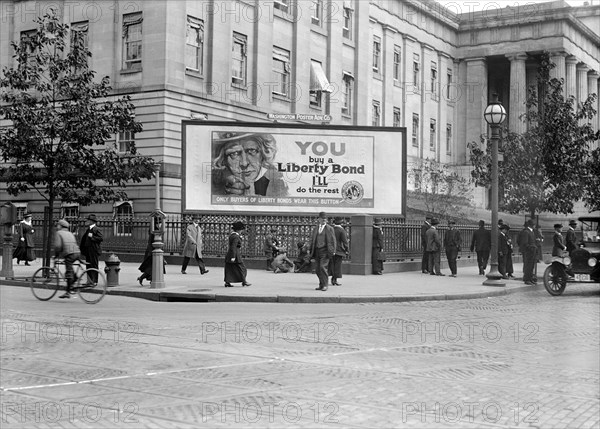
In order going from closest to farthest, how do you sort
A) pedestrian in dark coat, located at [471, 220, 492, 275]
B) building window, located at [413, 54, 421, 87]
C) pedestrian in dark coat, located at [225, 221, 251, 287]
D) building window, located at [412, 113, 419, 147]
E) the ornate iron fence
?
pedestrian in dark coat, located at [225, 221, 251, 287]
pedestrian in dark coat, located at [471, 220, 492, 275]
the ornate iron fence
building window, located at [412, 113, 419, 147]
building window, located at [413, 54, 421, 87]

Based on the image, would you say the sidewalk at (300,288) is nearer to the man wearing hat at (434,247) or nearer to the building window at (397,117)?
the man wearing hat at (434,247)

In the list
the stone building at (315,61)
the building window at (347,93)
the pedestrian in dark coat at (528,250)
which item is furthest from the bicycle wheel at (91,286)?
the building window at (347,93)

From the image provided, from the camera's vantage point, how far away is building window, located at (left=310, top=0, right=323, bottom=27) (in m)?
50.7

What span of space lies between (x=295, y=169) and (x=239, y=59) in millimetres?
16429

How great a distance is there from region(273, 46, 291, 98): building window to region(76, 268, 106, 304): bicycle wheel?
99.1ft

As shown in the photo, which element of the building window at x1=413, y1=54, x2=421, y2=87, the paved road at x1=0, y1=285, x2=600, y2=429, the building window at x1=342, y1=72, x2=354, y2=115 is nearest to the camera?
the paved road at x1=0, y1=285, x2=600, y2=429

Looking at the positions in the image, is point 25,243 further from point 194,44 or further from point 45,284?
point 194,44

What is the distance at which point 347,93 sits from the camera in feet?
181

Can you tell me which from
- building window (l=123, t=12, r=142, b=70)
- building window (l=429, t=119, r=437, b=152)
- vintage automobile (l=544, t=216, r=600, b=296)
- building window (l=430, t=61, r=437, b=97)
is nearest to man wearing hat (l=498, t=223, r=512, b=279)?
vintage automobile (l=544, t=216, r=600, b=296)

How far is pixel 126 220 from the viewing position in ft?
103

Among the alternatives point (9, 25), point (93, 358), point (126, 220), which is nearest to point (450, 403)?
point (93, 358)

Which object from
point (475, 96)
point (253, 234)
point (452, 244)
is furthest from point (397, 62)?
point (452, 244)

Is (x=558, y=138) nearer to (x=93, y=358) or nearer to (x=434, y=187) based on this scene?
(x=93, y=358)

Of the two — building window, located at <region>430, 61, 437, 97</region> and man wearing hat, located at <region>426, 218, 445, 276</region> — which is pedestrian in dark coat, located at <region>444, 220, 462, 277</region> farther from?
building window, located at <region>430, 61, 437, 97</region>
